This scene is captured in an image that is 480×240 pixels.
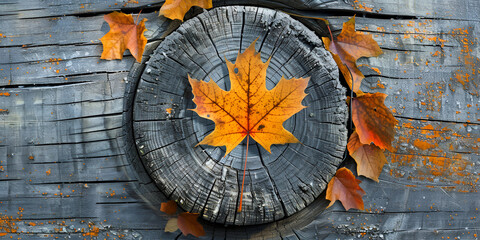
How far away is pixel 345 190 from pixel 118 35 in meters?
1.60

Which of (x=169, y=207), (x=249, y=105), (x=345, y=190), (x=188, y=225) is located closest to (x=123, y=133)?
(x=169, y=207)

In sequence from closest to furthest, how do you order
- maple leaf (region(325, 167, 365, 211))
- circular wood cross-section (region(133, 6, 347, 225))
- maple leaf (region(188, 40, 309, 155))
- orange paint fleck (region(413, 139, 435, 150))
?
maple leaf (region(188, 40, 309, 155)) < circular wood cross-section (region(133, 6, 347, 225)) < maple leaf (region(325, 167, 365, 211)) < orange paint fleck (region(413, 139, 435, 150))

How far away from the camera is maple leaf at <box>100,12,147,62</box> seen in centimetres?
199

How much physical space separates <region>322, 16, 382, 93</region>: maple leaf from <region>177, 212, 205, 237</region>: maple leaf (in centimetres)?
117

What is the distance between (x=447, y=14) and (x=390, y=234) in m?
1.42

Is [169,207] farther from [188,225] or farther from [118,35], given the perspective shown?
[118,35]

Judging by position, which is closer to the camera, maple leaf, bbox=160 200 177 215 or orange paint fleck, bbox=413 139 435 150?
maple leaf, bbox=160 200 177 215

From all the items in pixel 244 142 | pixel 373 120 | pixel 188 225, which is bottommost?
pixel 188 225

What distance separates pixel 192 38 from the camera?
1894mm

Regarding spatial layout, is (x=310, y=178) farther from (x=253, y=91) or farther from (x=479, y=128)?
(x=479, y=128)

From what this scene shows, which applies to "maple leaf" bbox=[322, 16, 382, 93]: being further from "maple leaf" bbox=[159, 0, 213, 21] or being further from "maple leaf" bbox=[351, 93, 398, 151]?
"maple leaf" bbox=[159, 0, 213, 21]

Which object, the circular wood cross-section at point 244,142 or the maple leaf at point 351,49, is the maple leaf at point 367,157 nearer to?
the circular wood cross-section at point 244,142

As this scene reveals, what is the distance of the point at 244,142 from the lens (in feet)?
6.31

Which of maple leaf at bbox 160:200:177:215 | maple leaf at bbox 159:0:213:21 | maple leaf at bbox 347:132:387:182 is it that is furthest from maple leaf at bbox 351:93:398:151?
maple leaf at bbox 160:200:177:215
